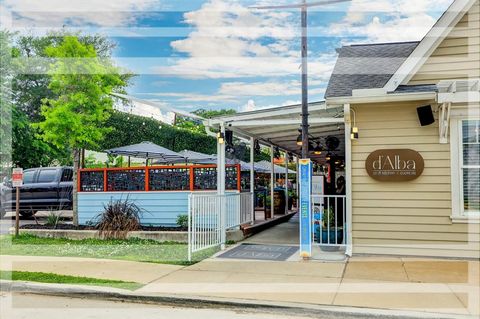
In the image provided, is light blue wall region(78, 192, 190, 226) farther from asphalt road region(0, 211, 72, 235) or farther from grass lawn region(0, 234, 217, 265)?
asphalt road region(0, 211, 72, 235)

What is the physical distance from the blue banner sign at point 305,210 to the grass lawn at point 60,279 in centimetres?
308

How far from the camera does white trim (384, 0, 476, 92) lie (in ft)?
25.2

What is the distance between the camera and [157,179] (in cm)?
1155

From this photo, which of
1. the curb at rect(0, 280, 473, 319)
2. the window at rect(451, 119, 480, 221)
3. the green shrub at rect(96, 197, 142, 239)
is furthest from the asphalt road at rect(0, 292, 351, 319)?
the green shrub at rect(96, 197, 142, 239)

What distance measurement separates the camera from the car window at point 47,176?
50.3ft

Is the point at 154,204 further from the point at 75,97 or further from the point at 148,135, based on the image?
the point at 148,135

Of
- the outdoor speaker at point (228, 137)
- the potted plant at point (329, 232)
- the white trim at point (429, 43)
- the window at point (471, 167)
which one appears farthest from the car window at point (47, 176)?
the window at point (471, 167)

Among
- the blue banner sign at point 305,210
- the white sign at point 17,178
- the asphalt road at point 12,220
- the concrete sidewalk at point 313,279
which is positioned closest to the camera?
the concrete sidewalk at point 313,279

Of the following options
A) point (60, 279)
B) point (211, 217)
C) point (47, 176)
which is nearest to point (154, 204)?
point (211, 217)

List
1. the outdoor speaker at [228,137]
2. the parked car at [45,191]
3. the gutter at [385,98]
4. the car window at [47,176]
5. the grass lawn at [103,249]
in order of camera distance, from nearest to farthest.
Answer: the gutter at [385,98] < the grass lawn at [103,249] < the outdoor speaker at [228,137] < the parked car at [45,191] < the car window at [47,176]

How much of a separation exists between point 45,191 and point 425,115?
41.5 feet

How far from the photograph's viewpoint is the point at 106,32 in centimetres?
2728

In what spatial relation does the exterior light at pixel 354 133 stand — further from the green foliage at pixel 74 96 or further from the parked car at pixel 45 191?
the parked car at pixel 45 191

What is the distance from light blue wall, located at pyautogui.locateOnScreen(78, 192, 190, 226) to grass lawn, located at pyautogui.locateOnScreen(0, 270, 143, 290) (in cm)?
461
